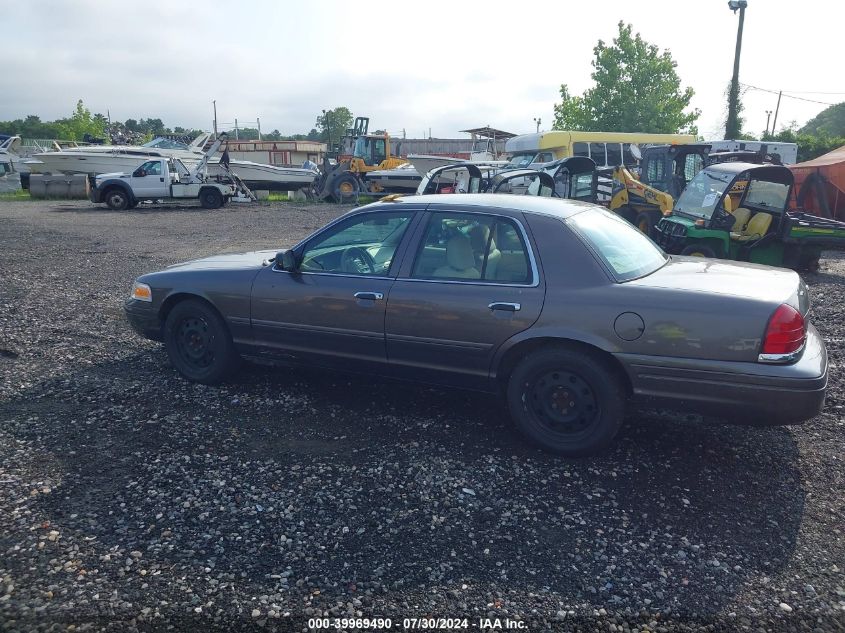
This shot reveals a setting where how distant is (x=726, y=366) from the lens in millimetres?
3549

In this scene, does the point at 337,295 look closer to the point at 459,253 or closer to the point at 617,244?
the point at 459,253

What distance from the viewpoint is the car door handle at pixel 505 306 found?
399 centimetres

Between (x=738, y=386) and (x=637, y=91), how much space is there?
35200 millimetres

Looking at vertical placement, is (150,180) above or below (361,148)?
below

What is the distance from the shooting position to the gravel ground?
2742 millimetres

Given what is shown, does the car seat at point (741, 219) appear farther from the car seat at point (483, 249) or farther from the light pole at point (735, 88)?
the light pole at point (735, 88)

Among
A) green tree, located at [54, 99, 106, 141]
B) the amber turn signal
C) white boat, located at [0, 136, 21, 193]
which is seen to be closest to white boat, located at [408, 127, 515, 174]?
white boat, located at [0, 136, 21, 193]

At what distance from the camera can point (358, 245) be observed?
4.76m

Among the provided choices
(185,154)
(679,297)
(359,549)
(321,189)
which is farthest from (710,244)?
(185,154)

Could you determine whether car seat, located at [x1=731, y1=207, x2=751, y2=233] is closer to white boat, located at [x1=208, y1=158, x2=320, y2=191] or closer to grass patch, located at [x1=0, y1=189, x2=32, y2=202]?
white boat, located at [x1=208, y1=158, x2=320, y2=191]

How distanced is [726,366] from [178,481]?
3.17m

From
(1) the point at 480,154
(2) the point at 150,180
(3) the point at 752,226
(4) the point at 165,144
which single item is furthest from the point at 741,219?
(4) the point at 165,144

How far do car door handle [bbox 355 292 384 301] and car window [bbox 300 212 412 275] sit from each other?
0.17 m

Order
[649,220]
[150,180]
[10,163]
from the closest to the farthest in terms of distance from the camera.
Answer: [649,220] → [150,180] → [10,163]
